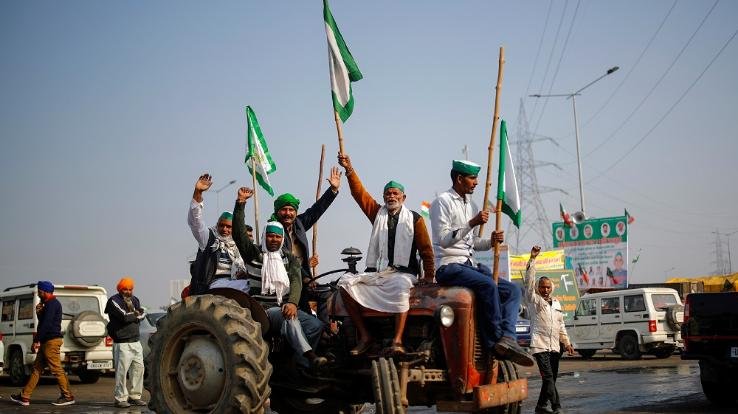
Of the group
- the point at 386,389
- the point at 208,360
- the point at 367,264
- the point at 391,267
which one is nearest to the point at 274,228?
the point at 367,264

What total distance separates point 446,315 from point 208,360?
6.86 feet

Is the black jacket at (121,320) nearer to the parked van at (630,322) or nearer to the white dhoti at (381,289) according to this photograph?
the white dhoti at (381,289)

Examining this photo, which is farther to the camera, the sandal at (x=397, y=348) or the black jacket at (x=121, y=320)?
the black jacket at (x=121, y=320)

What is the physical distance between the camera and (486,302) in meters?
7.17

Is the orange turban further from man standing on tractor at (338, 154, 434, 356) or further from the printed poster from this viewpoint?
the printed poster

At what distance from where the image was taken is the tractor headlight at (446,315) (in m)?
7.01

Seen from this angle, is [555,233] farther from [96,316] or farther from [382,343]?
[382,343]

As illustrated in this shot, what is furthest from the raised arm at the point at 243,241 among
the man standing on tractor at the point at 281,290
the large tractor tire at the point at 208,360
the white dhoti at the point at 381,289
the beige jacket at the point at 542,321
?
the beige jacket at the point at 542,321

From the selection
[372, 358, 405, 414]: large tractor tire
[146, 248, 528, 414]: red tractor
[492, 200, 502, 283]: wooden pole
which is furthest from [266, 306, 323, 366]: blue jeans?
[492, 200, 502, 283]: wooden pole

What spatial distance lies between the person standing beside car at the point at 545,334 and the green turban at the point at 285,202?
11.6ft

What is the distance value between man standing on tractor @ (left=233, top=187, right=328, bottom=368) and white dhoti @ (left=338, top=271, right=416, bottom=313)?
493 mm

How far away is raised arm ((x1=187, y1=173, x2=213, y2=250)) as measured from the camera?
827cm

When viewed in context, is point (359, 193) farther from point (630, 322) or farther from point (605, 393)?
point (630, 322)

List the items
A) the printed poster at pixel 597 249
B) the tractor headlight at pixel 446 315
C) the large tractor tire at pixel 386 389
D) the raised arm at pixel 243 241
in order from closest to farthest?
the large tractor tire at pixel 386 389 → the tractor headlight at pixel 446 315 → the raised arm at pixel 243 241 → the printed poster at pixel 597 249
